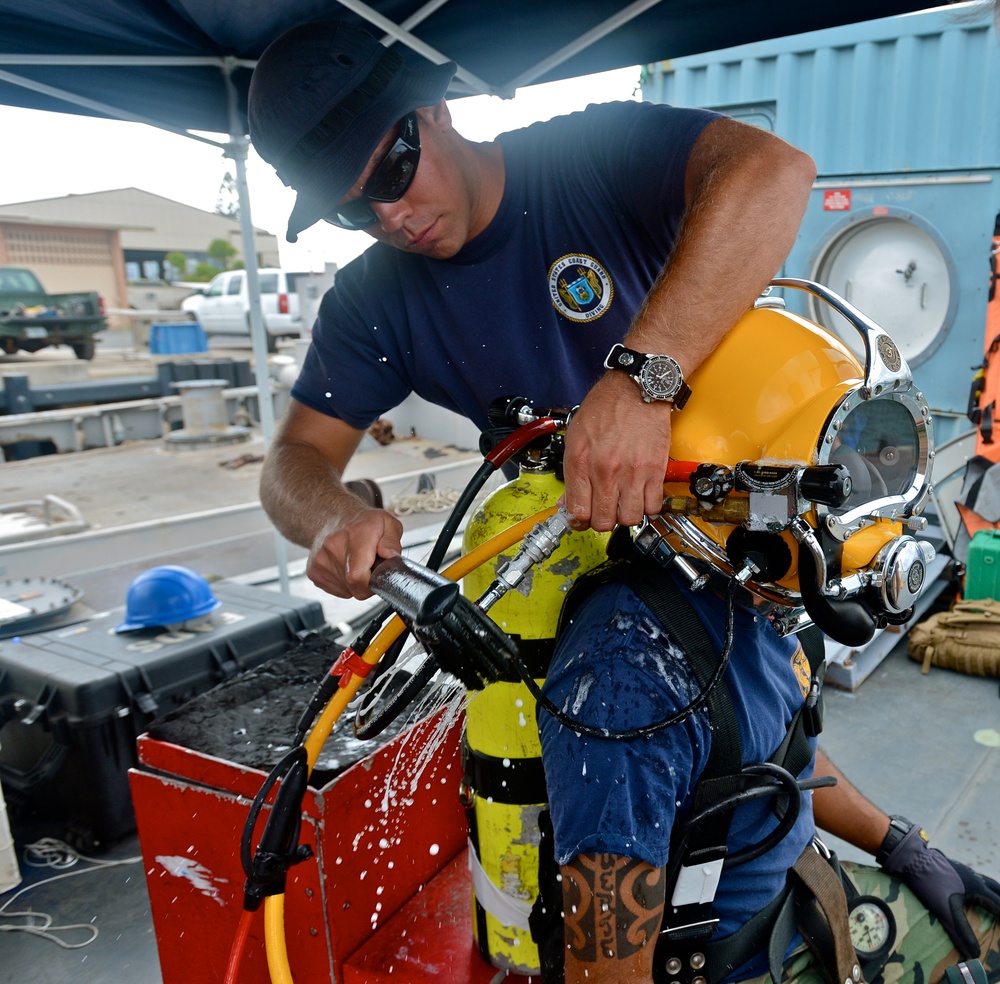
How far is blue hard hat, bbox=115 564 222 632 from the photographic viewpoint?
3488 millimetres

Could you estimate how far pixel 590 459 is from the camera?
4.23ft

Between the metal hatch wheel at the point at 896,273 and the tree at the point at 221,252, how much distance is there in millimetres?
43489

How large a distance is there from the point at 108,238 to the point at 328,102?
47904mm

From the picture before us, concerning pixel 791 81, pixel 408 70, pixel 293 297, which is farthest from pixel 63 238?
pixel 408 70

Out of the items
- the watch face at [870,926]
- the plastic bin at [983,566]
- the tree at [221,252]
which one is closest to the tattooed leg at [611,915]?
the watch face at [870,926]

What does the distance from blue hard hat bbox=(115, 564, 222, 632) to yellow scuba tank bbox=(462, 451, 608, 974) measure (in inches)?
86.8

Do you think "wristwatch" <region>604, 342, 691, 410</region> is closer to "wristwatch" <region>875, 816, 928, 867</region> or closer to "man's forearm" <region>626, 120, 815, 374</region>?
"man's forearm" <region>626, 120, 815, 374</region>

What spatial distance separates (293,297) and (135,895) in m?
19.2

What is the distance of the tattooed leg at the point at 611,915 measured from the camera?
4.34 feet

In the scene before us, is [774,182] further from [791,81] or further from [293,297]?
[293,297]

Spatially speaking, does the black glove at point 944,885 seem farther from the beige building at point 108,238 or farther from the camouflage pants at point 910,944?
the beige building at point 108,238

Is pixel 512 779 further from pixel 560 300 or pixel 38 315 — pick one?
pixel 38 315

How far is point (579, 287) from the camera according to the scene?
1.98m

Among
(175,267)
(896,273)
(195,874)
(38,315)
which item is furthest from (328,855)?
(175,267)
